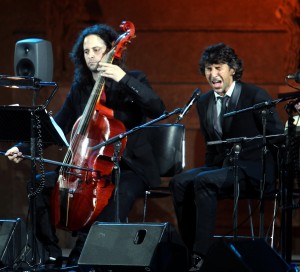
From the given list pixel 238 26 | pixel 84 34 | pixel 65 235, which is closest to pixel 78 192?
pixel 84 34

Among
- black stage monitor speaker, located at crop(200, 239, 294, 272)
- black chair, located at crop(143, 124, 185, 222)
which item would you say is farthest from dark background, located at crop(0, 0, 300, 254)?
black stage monitor speaker, located at crop(200, 239, 294, 272)

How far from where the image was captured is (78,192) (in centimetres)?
462

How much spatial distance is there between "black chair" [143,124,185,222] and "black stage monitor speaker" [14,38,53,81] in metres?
0.92

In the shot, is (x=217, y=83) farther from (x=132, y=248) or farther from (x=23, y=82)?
(x=132, y=248)

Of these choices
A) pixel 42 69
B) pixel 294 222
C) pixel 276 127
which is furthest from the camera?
pixel 294 222

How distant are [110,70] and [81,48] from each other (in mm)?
571

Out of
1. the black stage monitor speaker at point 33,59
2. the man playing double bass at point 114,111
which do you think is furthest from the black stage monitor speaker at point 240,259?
the black stage monitor speaker at point 33,59

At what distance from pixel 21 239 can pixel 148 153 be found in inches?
39.5

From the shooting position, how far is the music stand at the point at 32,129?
14.3 feet

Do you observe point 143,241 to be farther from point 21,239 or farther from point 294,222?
point 294,222

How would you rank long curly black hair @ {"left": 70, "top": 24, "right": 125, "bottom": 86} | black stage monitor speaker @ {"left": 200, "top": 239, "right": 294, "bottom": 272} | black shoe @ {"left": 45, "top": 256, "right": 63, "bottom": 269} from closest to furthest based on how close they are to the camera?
black stage monitor speaker @ {"left": 200, "top": 239, "right": 294, "bottom": 272}
black shoe @ {"left": 45, "top": 256, "right": 63, "bottom": 269}
long curly black hair @ {"left": 70, "top": 24, "right": 125, "bottom": 86}

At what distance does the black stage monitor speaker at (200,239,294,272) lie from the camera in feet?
11.8

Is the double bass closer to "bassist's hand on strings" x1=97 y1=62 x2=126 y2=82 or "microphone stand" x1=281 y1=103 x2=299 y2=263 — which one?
"bassist's hand on strings" x1=97 y1=62 x2=126 y2=82

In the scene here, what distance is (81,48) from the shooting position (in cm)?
533
